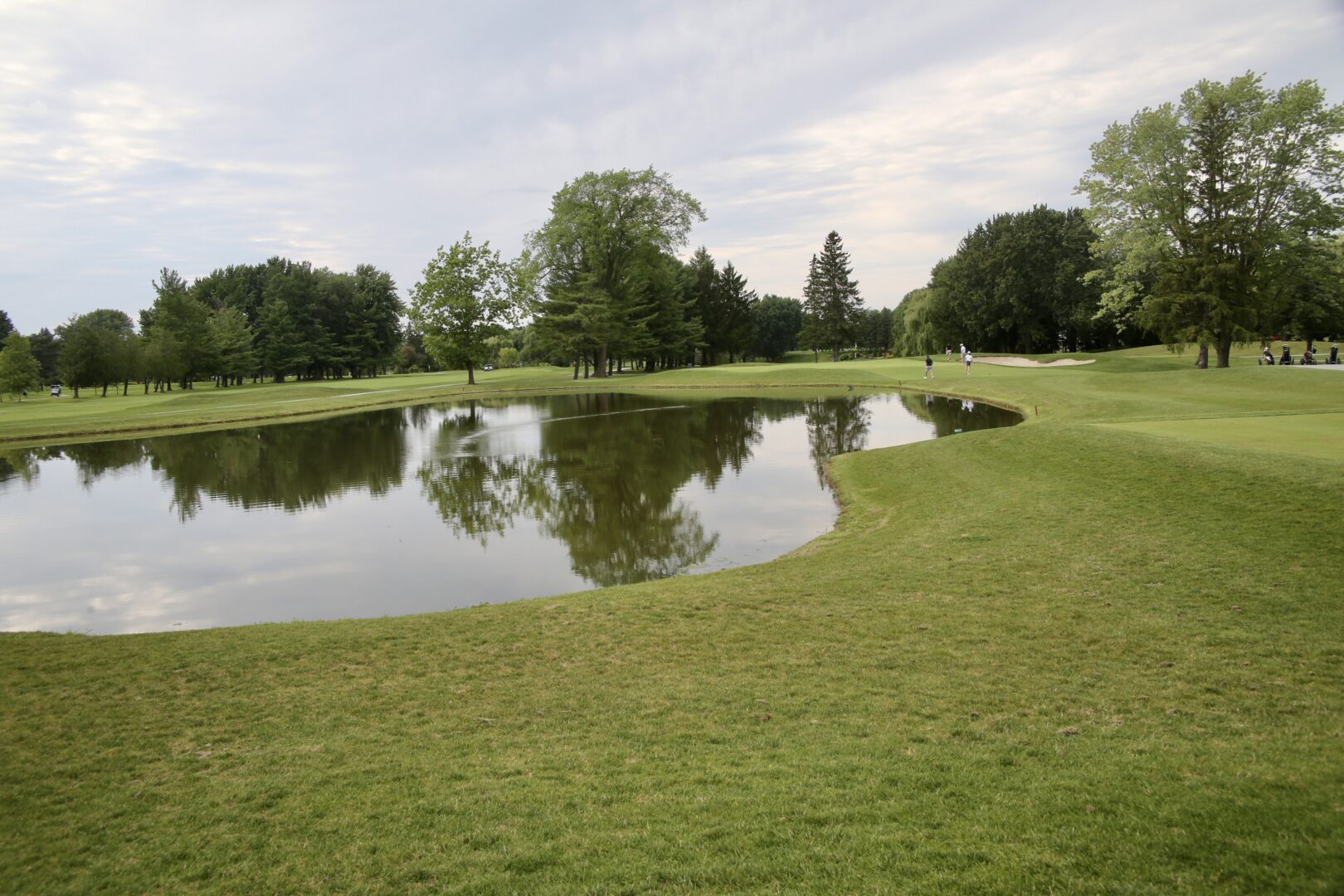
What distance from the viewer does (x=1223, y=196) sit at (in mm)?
38000

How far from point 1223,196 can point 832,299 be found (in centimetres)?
5852

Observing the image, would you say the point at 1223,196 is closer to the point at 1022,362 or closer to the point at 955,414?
the point at 955,414

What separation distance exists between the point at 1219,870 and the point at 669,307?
81.6 metres

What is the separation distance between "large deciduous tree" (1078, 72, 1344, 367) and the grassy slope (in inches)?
1259

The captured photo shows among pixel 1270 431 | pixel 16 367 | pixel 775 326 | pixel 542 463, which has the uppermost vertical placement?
pixel 775 326

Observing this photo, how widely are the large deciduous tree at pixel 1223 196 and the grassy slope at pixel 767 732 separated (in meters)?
32.0

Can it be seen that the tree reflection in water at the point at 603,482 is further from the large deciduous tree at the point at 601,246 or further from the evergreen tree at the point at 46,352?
the evergreen tree at the point at 46,352

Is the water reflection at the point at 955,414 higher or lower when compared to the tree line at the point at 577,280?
lower

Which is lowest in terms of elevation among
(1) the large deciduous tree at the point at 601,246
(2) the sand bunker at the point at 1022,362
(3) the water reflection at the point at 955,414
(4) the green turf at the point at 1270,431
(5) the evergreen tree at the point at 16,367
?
(3) the water reflection at the point at 955,414

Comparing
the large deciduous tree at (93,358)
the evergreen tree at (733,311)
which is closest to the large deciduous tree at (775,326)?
the evergreen tree at (733,311)

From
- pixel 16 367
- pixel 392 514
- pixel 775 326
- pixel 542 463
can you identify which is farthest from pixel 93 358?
pixel 775 326

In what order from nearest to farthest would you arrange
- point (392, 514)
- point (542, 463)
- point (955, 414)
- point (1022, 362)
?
point (392, 514), point (542, 463), point (955, 414), point (1022, 362)

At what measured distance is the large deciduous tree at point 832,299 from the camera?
314 feet

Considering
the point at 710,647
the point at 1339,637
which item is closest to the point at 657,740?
the point at 710,647
